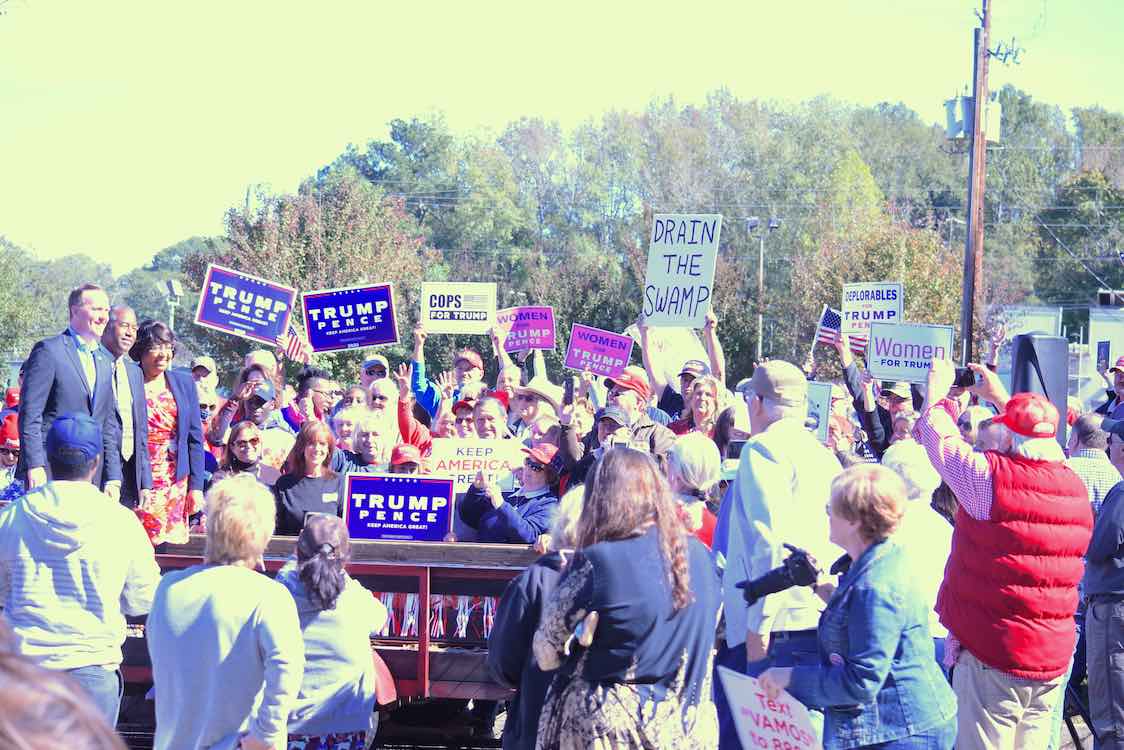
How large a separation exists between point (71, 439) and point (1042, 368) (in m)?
5.36

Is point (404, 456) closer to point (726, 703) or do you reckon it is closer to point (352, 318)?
point (726, 703)

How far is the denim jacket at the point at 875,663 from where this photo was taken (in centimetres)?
427

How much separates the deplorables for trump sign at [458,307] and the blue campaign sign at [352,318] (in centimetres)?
181

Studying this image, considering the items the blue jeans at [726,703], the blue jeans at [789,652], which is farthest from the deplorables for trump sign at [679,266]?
the blue jeans at [789,652]

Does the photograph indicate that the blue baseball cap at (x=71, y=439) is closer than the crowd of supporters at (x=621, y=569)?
No

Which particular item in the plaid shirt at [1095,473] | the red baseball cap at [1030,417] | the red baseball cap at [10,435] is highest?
the red baseball cap at [1030,417]

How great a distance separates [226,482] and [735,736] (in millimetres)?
2408

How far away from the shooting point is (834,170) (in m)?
78.1

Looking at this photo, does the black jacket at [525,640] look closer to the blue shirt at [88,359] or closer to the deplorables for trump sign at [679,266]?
the blue shirt at [88,359]

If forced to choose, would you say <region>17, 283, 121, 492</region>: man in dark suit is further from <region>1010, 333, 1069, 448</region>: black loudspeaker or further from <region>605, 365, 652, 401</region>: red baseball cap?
<region>1010, 333, 1069, 448</region>: black loudspeaker

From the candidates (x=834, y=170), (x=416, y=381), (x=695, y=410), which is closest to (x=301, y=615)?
(x=695, y=410)

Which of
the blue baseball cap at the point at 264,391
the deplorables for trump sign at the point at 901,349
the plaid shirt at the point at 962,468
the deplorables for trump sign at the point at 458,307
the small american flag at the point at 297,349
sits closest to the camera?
the plaid shirt at the point at 962,468

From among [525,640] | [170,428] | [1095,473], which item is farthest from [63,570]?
[1095,473]

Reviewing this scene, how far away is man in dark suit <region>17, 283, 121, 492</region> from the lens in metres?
6.45
